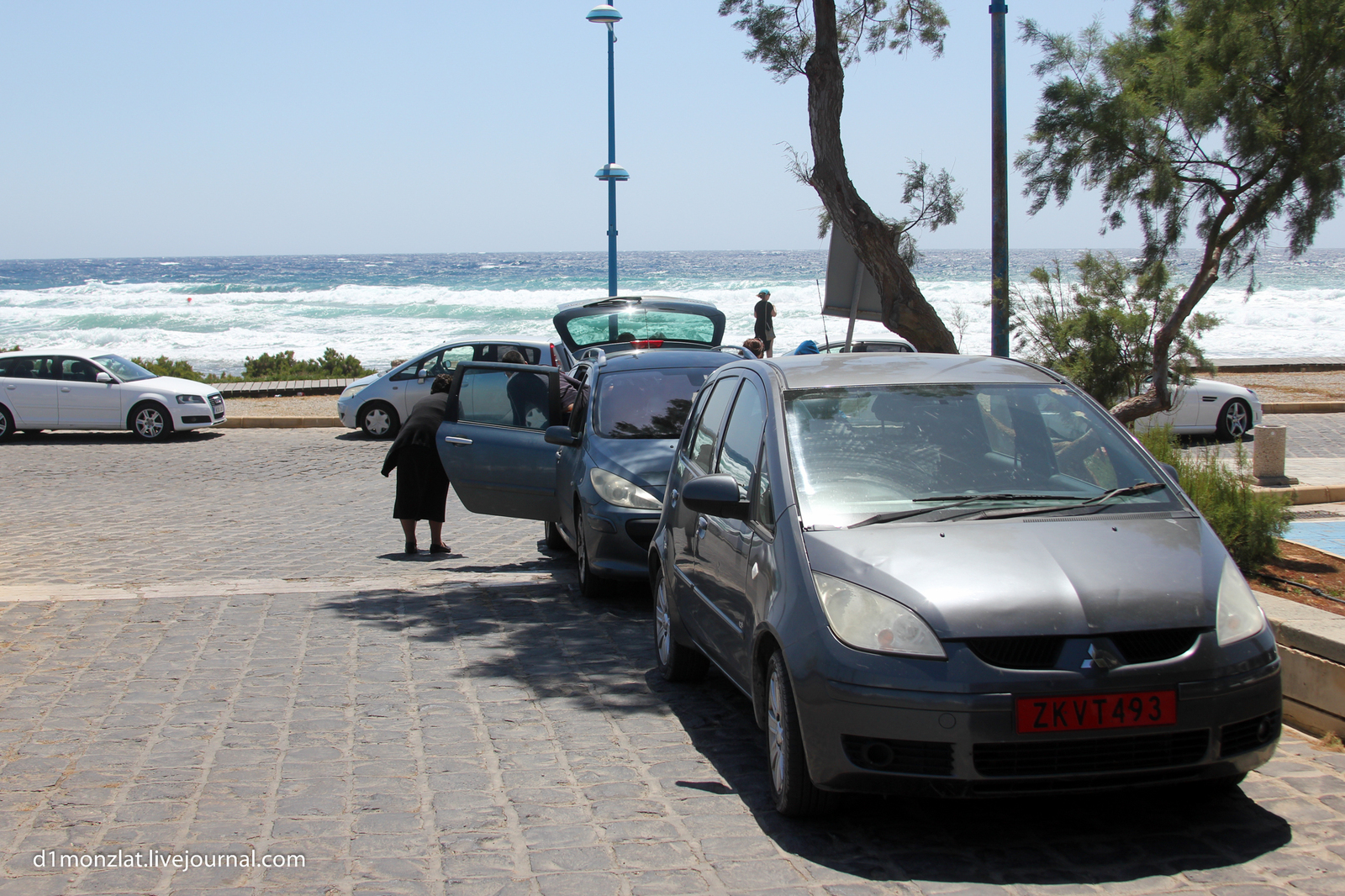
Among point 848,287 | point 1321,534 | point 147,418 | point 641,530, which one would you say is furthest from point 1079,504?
point 147,418

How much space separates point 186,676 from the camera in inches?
244

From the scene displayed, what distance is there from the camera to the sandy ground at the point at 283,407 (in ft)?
74.4

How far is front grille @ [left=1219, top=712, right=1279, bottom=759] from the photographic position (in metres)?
3.81

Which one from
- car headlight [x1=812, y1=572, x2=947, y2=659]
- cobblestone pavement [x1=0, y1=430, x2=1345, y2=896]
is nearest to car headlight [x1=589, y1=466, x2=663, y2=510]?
cobblestone pavement [x1=0, y1=430, x2=1345, y2=896]

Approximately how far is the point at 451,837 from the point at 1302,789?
3.00 metres

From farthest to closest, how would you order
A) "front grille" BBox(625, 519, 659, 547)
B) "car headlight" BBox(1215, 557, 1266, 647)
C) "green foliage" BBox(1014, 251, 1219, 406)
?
"green foliage" BBox(1014, 251, 1219, 406) < "front grille" BBox(625, 519, 659, 547) < "car headlight" BBox(1215, 557, 1266, 647)

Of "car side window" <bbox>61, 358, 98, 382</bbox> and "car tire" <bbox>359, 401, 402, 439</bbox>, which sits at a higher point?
"car side window" <bbox>61, 358, 98, 382</bbox>

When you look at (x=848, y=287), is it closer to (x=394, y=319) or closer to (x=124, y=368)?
(x=124, y=368)

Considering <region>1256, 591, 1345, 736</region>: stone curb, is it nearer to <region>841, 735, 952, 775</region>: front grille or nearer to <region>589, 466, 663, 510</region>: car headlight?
<region>841, 735, 952, 775</region>: front grille

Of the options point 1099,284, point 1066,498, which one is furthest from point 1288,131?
point 1066,498

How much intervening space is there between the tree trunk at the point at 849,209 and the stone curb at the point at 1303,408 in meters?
12.0

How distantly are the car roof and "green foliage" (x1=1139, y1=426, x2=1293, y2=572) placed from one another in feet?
6.85

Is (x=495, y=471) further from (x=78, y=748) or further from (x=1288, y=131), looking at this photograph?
(x=1288, y=131)

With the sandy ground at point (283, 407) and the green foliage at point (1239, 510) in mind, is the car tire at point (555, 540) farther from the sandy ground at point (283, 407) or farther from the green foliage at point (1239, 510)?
the sandy ground at point (283, 407)
